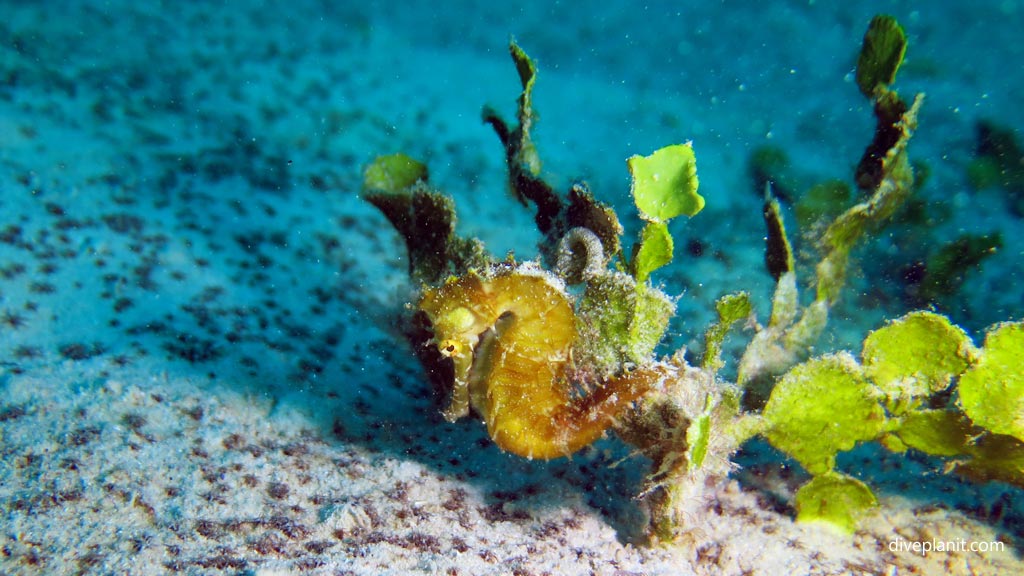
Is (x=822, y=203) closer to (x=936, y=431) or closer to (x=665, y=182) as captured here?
(x=936, y=431)

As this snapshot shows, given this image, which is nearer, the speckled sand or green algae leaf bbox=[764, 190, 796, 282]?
the speckled sand

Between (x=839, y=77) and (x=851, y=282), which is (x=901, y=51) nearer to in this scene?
(x=851, y=282)

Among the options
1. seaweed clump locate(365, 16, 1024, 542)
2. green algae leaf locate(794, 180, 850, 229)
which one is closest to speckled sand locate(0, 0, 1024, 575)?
seaweed clump locate(365, 16, 1024, 542)

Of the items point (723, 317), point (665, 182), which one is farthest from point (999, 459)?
point (665, 182)

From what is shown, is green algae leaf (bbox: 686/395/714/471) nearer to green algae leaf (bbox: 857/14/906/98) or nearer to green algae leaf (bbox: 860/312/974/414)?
green algae leaf (bbox: 860/312/974/414)

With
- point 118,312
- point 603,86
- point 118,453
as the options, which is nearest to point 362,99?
point 603,86
